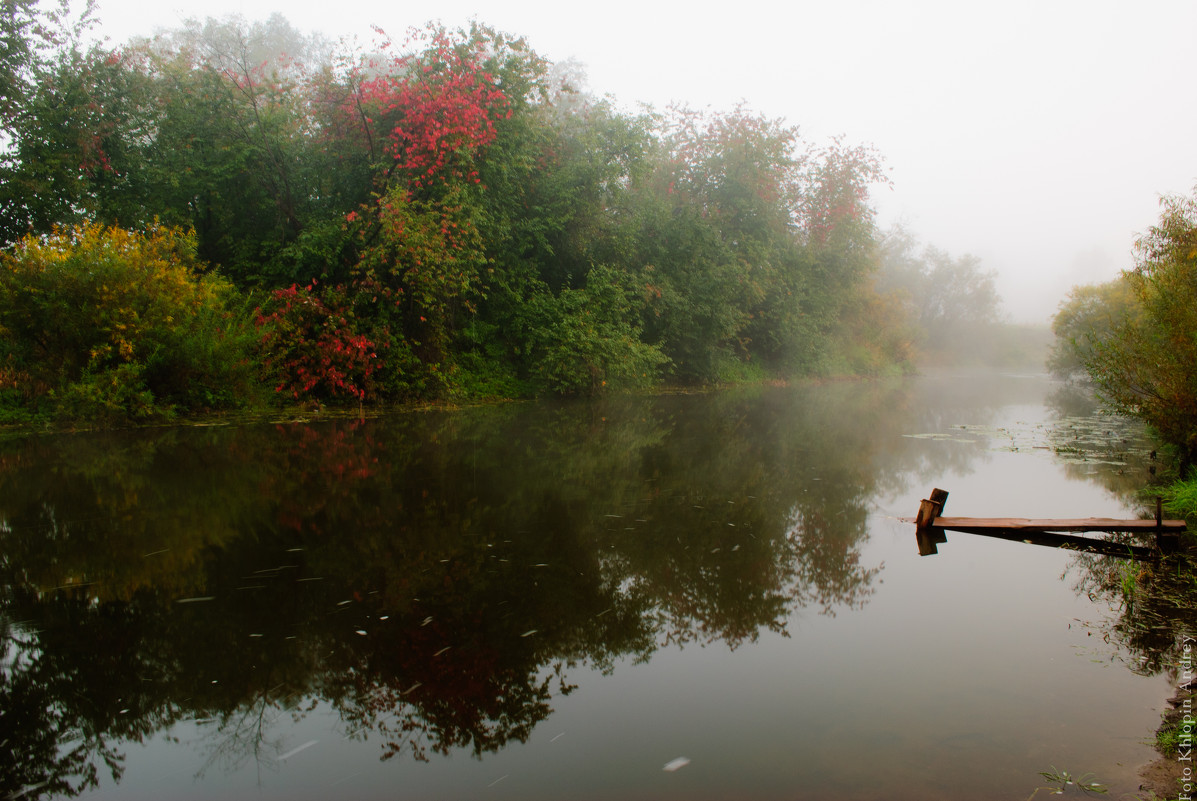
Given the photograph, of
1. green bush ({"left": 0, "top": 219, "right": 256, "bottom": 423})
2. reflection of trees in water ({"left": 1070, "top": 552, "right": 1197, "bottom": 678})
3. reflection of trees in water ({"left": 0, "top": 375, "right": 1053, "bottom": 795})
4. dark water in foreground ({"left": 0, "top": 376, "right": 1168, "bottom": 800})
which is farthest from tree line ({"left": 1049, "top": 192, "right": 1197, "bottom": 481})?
green bush ({"left": 0, "top": 219, "right": 256, "bottom": 423})

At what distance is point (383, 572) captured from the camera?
220 inches

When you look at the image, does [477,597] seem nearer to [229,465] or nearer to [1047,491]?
[229,465]

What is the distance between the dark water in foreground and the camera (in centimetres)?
321

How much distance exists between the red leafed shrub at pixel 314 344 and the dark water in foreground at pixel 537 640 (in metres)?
6.21

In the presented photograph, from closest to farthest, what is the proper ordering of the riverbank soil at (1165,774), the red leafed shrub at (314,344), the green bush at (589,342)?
1. the riverbank soil at (1165,774)
2. the red leafed shrub at (314,344)
3. the green bush at (589,342)

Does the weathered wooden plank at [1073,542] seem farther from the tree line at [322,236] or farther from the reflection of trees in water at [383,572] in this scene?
the tree line at [322,236]

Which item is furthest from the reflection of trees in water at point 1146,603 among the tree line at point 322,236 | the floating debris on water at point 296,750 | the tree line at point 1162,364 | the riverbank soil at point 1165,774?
the tree line at point 322,236

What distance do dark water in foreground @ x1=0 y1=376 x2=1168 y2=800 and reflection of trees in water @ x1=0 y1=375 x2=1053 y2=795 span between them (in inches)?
1.0

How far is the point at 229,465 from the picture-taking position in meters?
9.59

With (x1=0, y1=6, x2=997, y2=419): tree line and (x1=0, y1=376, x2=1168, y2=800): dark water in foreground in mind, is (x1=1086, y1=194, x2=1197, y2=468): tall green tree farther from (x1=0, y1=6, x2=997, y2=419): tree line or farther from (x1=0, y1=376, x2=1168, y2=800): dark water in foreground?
(x1=0, y1=6, x2=997, y2=419): tree line

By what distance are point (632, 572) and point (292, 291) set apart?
494 inches

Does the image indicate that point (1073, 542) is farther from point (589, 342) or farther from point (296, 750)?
point (589, 342)

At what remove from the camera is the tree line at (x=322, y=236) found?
501 inches

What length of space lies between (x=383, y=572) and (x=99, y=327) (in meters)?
9.97
